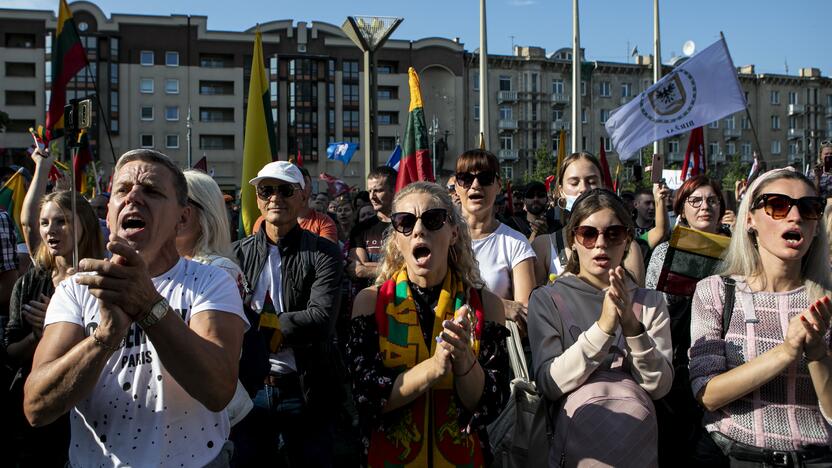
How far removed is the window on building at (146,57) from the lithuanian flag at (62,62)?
62.5 metres

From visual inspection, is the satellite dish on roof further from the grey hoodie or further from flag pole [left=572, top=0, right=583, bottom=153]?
the grey hoodie

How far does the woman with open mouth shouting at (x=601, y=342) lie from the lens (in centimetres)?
288

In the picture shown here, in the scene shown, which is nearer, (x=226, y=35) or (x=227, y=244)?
(x=227, y=244)

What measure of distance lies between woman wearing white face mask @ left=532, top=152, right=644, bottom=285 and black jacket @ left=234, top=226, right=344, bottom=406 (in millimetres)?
1298

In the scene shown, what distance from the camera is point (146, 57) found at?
65.6m

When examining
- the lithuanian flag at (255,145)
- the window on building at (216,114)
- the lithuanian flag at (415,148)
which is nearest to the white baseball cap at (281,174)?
the lithuanian flag at (255,145)

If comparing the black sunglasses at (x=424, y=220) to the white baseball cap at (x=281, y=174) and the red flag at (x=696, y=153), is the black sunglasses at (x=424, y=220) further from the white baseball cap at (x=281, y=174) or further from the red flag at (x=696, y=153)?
the red flag at (x=696, y=153)

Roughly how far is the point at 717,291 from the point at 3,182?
25.1 feet

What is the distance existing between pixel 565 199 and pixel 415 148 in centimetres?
209

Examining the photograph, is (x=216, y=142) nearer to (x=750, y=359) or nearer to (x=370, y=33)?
(x=370, y=33)

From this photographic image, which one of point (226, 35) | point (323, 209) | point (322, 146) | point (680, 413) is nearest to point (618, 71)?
point (322, 146)

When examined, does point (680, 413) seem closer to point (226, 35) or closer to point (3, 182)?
point (3, 182)

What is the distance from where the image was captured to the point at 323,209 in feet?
34.9

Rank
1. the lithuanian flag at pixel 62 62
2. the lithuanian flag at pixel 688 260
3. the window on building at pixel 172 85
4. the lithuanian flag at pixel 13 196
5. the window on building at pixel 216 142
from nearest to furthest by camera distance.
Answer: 1. the lithuanian flag at pixel 688 260
2. the lithuanian flag at pixel 62 62
3. the lithuanian flag at pixel 13 196
4. the window on building at pixel 172 85
5. the window on building at pixel 216 142
